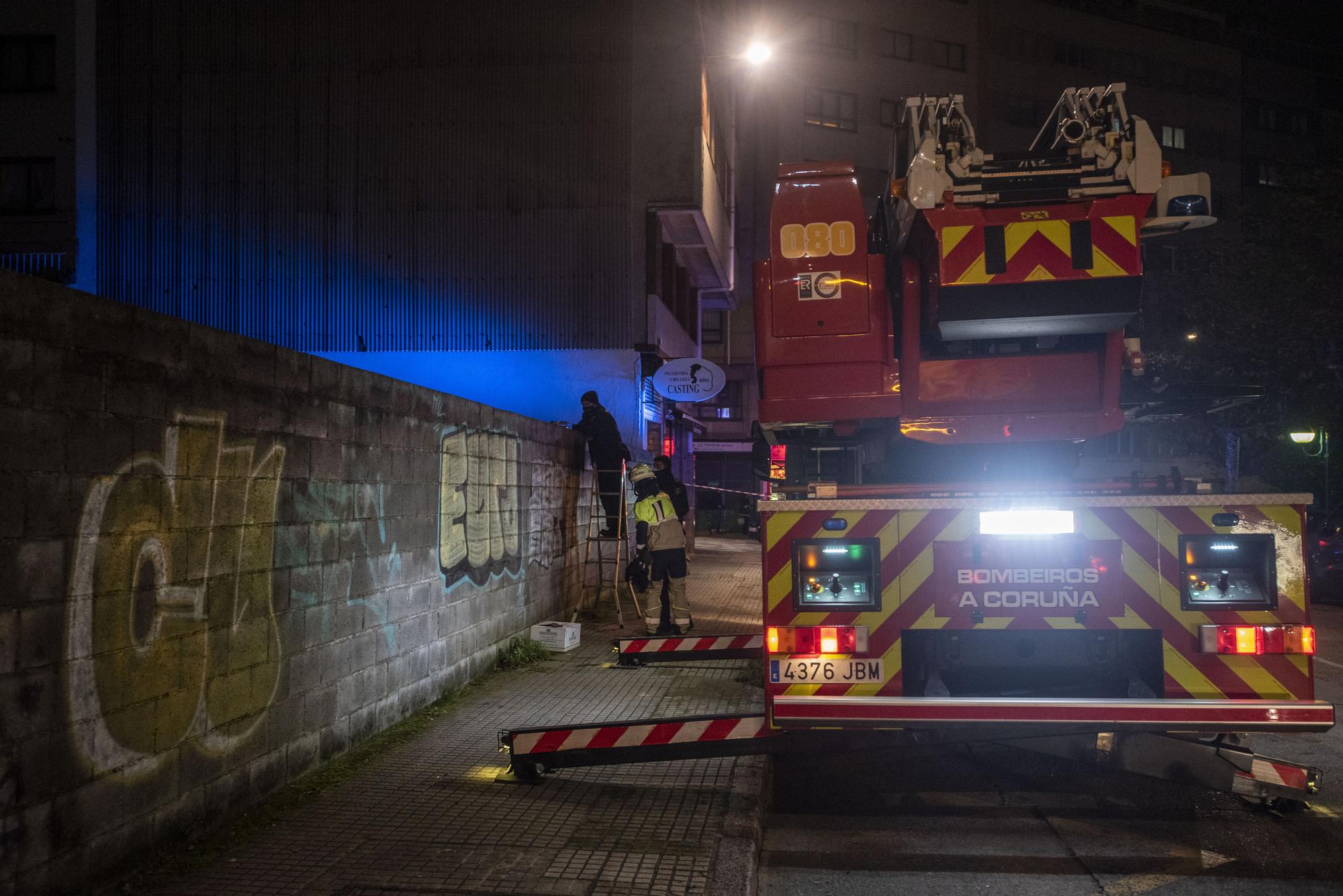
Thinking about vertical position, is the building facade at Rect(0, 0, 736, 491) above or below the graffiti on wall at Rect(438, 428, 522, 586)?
above

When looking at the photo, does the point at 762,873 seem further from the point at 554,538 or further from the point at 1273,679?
the point at 554,538

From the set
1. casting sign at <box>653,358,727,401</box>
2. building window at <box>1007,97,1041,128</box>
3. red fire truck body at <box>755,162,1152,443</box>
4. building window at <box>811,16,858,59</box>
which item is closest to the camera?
red fire truck body at <box>755,162,1152,443</box>

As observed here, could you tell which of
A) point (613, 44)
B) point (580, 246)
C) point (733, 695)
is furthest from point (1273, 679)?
point (613, 44)

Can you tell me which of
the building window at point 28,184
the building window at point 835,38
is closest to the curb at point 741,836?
the building window at point 28,184

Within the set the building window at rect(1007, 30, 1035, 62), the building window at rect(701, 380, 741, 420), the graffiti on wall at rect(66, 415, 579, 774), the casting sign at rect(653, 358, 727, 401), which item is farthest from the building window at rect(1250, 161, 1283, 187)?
the graffiti on wall at rect(66, 415, 579, 774)

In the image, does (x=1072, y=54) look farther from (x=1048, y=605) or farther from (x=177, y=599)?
(x=177, y=599)

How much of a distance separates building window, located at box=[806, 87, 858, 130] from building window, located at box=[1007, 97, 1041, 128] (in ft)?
24.9

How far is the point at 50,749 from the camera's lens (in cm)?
351

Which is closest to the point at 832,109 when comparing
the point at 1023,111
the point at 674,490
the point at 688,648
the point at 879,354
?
the point at 1023,111

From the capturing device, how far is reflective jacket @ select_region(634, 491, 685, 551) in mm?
10289

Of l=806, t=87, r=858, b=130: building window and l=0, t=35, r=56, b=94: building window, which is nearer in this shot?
l=0, t=35, r=56, b=94: building window

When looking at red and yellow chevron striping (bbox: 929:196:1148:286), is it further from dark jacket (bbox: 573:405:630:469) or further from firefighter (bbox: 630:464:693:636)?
dark jacket (bbox: 573:405:630:469)

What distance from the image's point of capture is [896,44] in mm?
40031

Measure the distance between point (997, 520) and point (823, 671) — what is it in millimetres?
1121
